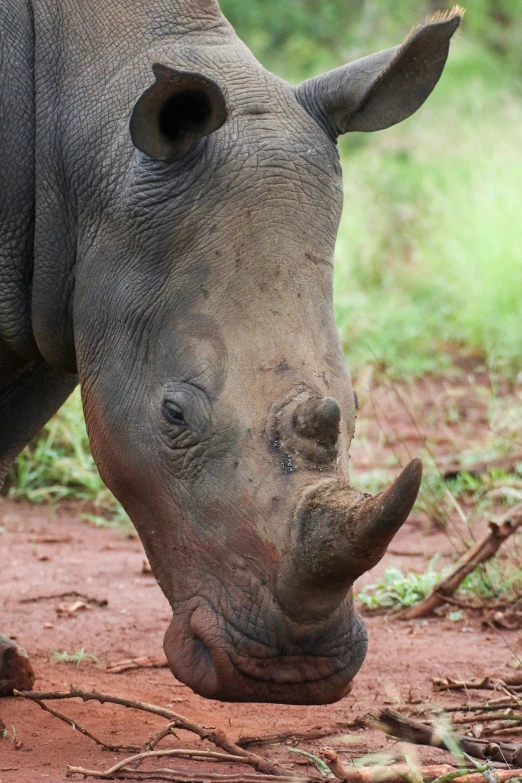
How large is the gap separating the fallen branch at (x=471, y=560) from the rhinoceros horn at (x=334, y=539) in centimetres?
227

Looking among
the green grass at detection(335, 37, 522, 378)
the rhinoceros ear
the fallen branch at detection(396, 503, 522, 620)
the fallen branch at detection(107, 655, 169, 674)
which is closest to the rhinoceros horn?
the rhinoceros ear

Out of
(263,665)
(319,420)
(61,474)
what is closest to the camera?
(319,420)

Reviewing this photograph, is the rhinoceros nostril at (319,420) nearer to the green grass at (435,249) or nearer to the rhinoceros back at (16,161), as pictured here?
the rhinoceros back at (16,161)

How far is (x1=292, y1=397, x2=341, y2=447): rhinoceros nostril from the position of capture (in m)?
3.25

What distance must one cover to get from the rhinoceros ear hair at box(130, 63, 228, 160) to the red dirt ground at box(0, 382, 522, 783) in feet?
6.22

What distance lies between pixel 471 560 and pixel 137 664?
159 centimetres

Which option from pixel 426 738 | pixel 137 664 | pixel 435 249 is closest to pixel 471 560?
pixel 137 664

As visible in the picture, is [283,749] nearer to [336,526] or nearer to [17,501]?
[336,526]

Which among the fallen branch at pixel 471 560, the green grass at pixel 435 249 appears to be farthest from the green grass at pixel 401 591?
the green grass at pixel 435 249

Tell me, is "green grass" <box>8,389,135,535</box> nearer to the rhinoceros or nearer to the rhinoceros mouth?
the rhinoceros

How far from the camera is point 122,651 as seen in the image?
540 cm

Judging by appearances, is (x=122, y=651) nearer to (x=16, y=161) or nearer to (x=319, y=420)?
(x=16, y=161)

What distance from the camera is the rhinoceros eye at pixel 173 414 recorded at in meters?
3.57

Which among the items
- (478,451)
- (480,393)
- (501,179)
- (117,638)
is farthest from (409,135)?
(117,638)
